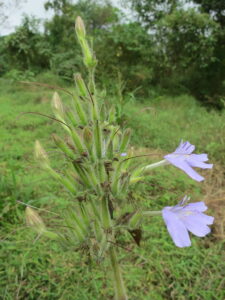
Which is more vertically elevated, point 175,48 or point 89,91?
point 89,91

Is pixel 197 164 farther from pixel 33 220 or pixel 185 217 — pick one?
pixel 33 220

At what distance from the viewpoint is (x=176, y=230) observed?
711 millimetres

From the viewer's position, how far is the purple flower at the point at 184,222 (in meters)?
0.70

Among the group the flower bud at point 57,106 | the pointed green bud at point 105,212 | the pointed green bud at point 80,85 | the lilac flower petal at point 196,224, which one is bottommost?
the pointed green bud at point 105,212

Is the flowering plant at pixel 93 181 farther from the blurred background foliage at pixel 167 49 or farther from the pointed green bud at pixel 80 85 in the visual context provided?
the blurred background foliage at pixel 167 49

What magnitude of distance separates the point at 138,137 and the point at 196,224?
12.7ft

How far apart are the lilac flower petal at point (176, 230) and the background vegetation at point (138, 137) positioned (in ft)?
0.82

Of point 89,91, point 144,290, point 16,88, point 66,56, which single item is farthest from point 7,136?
point 66,56

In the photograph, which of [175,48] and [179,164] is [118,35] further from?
[179,164]

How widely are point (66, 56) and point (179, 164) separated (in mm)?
12247

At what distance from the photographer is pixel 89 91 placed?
1.04 metres

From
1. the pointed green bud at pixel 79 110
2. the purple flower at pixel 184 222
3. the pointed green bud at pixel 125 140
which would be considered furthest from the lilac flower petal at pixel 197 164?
the pointed green bud at pixel 79 110

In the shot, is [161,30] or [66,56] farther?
[66,56]

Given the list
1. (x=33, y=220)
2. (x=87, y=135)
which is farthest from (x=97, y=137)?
(x=33, y=220)
